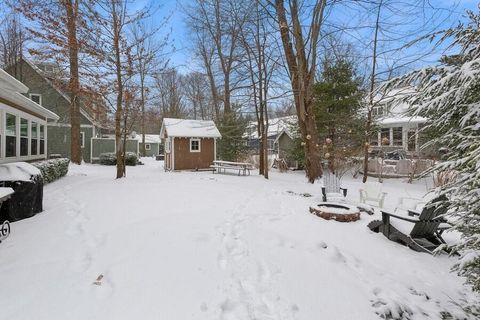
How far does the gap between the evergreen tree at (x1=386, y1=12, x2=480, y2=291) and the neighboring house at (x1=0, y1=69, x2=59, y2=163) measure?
6.73 metres

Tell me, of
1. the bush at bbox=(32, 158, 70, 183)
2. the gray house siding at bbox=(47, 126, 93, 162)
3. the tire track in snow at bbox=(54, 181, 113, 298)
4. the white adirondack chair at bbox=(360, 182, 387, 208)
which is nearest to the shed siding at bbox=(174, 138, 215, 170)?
the bush at bbox=(32, 158, 70, 183)

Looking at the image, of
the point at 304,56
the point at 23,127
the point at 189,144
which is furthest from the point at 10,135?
the point at 304,56

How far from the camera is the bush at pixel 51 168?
9.05 m

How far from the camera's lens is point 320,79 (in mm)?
16281

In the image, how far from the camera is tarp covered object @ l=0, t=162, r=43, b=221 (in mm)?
5176

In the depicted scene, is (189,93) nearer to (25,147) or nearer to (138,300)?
(25,147)

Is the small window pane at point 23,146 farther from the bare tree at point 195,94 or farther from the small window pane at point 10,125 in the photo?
the bare tree at point 195,94

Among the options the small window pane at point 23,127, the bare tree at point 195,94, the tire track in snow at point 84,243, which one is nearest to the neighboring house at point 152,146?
the bare tree at point 195,94

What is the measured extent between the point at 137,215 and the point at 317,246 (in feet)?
10.8

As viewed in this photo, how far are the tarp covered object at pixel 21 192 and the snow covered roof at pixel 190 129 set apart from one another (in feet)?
→ 34.5

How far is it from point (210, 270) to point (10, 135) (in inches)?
340

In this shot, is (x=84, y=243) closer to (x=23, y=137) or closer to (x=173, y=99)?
(x=23, y=137)

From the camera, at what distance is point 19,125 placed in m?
8.85

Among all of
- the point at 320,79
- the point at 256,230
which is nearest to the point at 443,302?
the point at 256,230
